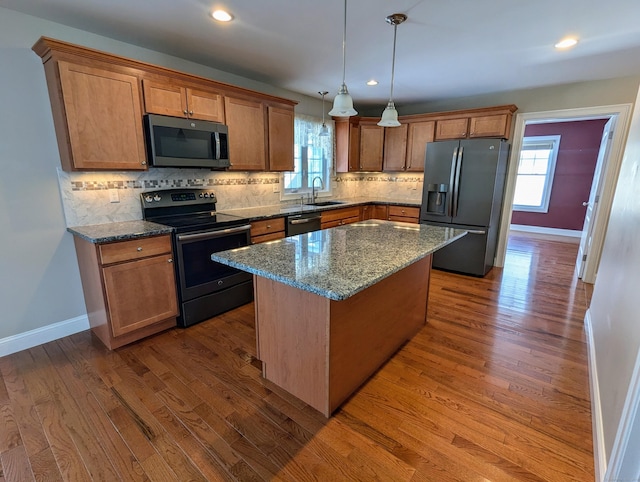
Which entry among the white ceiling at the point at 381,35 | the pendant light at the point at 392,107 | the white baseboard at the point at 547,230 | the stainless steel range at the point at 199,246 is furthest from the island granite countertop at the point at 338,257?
the white baseboard at the point at 547,230

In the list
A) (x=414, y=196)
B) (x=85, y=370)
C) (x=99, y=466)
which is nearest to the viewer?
(x=99, y=466)

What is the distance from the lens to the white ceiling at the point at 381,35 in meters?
2.04

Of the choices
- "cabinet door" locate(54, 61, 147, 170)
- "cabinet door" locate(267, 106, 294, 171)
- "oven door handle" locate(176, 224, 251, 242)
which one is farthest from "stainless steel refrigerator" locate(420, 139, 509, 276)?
"cabinet door" locate(54, 61, 147, 170)

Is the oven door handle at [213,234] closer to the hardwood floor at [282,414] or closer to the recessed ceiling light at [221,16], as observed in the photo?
the hardwood floor at [282,414]

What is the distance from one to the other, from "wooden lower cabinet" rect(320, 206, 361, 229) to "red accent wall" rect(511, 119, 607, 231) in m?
4.95

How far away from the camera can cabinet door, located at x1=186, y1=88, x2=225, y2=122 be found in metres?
2.80

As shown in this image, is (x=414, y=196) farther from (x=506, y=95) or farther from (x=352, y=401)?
(x=352, y=401)

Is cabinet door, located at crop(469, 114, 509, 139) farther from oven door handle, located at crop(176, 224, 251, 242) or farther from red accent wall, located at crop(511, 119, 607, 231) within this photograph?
red accent wall, located at crop(511, 119, 607, 231)

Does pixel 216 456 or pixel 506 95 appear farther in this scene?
pixel 506 95

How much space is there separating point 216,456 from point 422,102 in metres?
5.14

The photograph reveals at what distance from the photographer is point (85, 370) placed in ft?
7.07

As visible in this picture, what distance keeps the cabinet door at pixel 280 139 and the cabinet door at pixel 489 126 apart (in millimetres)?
2482

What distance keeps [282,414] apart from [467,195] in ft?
11.5

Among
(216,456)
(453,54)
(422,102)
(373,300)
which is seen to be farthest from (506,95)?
(216,456)
